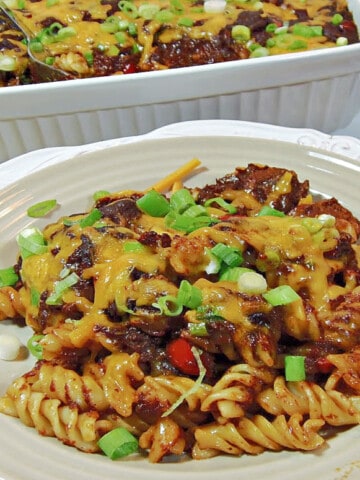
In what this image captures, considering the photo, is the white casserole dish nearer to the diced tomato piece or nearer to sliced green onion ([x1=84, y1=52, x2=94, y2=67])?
sliced green onion ([x1=84, y1=52, x2=94, y2=67])

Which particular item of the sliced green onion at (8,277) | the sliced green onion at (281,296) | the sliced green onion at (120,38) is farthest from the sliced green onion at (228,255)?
the sliced green onion at (120,38)

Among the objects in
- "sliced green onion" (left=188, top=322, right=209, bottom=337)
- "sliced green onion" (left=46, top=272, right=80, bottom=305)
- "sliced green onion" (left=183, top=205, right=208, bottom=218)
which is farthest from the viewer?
"sliced green onion" (left=183, top=205, right=208, bottom=218)

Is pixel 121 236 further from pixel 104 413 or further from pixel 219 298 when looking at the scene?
pixel 104 413

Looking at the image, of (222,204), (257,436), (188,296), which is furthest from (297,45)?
(257,436)

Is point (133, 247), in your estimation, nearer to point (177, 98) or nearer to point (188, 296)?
point (188, 296)

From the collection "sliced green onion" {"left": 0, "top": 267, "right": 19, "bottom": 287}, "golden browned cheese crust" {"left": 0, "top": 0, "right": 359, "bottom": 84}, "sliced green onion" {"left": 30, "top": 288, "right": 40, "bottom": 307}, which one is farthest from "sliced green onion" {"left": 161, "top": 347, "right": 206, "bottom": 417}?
"golden browned cheese crust" {"left": 0, "top": 0, "right": 359, "bottom": 84}
